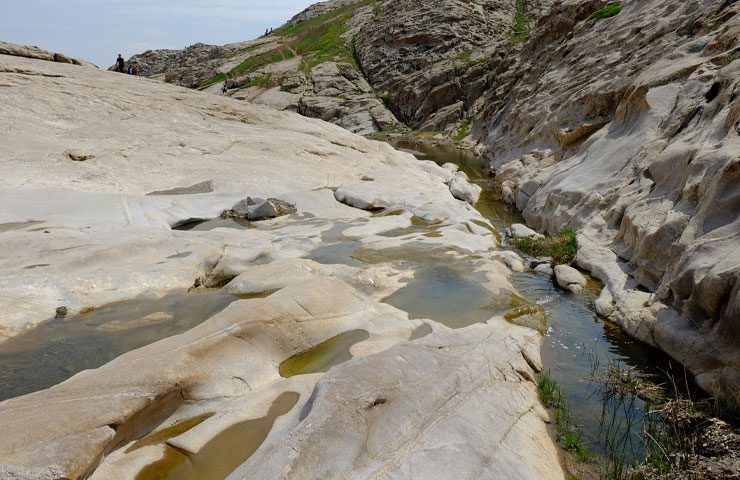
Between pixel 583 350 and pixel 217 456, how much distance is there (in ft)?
24.0

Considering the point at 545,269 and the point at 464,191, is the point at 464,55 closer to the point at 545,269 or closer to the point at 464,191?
the point at 464,191

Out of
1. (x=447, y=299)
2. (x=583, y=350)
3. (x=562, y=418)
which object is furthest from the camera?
(x=447, y=299)

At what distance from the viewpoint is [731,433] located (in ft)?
22.7

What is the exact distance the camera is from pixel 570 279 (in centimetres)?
1348

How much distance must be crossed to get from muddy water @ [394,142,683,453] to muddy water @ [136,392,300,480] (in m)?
4.70

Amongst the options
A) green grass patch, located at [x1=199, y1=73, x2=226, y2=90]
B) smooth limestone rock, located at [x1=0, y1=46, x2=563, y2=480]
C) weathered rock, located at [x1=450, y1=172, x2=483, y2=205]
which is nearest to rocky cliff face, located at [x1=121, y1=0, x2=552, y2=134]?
green grass patch, located at [x1=199, y1=73, x2=226, y2=90]

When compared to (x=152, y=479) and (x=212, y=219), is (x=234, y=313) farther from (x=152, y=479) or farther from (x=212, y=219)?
(x=212, y=219)

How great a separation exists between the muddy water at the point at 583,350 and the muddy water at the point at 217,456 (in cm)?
470

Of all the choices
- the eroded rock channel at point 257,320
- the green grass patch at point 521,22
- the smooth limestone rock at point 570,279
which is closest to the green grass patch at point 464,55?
the green grass patch at point 521,22

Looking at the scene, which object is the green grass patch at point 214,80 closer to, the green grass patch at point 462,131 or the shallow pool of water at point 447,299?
the green grass patch at point 462,131

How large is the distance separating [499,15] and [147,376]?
9450cm

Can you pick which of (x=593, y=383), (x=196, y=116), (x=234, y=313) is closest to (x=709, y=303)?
(x=593, y=383)

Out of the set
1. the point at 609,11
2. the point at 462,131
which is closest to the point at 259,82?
the point at 462,131

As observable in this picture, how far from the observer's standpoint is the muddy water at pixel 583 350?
26.6ft
